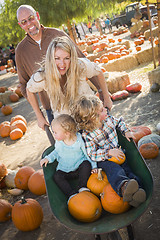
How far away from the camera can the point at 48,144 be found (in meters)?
5.80

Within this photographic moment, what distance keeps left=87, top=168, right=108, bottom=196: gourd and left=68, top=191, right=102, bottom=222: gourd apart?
0.34 ft

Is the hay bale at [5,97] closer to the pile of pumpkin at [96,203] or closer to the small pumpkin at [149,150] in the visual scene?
the small pumpkin at [149,150]

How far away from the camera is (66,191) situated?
8.07 ft

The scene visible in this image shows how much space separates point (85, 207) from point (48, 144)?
3712 mm

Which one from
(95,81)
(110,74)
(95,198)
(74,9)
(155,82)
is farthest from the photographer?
(74,9)

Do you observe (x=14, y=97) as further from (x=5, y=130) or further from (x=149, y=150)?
(x=149, y=150)

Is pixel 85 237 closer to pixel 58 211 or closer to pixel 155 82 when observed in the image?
pixel 58 211

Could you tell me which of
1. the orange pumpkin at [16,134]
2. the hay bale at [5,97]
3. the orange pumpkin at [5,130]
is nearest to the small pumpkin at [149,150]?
the orange pumpkin at [16,134]

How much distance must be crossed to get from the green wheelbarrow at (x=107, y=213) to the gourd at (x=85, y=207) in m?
0.05

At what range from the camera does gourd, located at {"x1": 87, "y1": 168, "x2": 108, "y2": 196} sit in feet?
7.77

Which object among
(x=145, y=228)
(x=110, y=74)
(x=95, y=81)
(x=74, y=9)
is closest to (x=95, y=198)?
(x=145, y=228)

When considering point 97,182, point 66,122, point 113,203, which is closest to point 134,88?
point 66,122

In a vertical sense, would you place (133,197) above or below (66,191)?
above

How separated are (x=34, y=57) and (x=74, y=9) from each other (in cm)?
681
